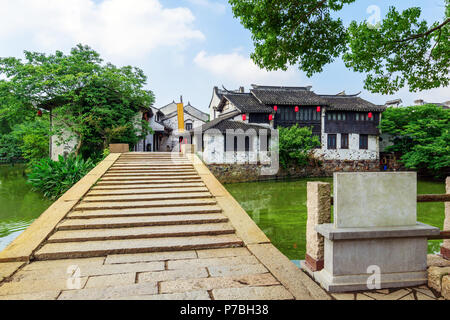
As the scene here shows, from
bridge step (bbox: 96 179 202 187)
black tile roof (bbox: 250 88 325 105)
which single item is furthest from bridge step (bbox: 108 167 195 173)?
black tile roof (bbox: 250 88 325 105)

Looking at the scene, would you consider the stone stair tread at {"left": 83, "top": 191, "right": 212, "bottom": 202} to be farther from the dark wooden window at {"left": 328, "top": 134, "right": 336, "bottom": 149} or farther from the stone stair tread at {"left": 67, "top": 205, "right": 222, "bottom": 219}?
the dark wooden window at {"left": 328, "top": 134, "right": 336, "bottom": 149}

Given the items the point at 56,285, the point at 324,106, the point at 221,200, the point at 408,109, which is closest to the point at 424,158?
the point at 408,109

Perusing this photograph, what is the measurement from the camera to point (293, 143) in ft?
64.9

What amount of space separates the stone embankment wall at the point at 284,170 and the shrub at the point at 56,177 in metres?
8.48

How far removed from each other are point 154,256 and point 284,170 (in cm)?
1790

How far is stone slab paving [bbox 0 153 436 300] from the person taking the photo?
8.79 ft

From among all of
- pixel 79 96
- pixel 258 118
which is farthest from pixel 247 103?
pixel 79 96

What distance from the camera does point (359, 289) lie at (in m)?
2.56

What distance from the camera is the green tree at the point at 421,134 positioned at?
63.2ft

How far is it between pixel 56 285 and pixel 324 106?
926 inches

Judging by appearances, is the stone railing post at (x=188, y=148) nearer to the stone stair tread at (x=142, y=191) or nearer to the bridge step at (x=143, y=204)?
the stone stair tread at (x=142, y=191)

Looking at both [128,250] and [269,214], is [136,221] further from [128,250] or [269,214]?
[269,214]

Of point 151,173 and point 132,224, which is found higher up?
point 151,173

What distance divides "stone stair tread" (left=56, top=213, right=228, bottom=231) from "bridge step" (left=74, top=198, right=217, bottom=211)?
1.86ft
